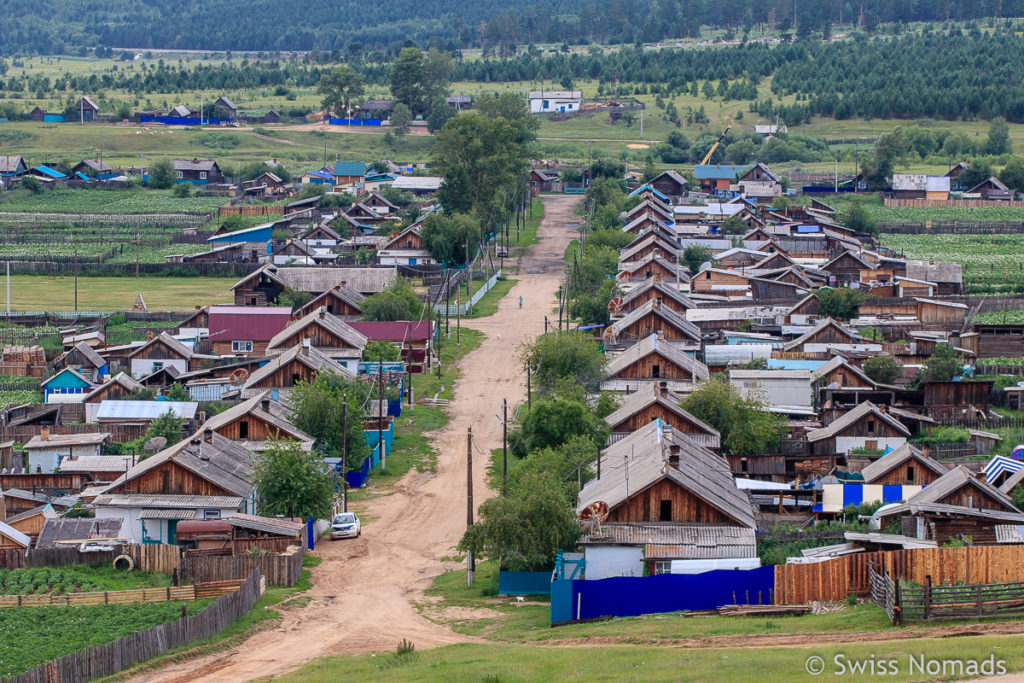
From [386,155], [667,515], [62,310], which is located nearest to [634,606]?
[667,515]

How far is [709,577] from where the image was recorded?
2823cm

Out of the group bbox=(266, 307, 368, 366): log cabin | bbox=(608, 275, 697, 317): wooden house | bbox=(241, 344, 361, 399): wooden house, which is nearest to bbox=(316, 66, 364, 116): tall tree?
bbox=(608, 275, 697, 317): wooden house

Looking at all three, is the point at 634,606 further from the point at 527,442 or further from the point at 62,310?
the point at 62,310

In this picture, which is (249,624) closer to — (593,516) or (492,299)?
(593,516)

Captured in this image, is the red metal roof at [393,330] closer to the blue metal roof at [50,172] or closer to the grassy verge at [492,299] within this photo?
the grassy verge at [492,299]

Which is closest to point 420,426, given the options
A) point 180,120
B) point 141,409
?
point 141,409

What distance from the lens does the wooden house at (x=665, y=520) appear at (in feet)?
100

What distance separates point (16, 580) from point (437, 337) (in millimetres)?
32873

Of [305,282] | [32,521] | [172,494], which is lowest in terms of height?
[32,521]

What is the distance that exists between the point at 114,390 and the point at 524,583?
24573mm

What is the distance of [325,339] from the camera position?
186 feet

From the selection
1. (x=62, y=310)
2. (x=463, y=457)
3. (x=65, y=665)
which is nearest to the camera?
(x=65, y=665)

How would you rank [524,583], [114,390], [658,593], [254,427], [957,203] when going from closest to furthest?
[658,593] → [524,583] → [254,427] → [114,390] → [957,203]

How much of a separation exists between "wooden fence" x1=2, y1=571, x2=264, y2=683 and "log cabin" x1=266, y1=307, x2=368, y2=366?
25.5m
